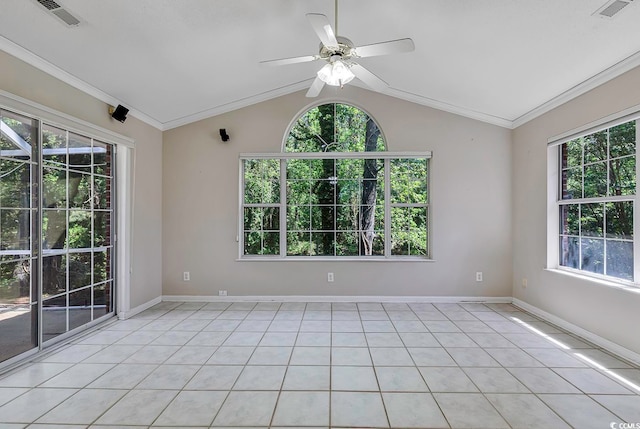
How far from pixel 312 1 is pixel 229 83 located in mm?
1640

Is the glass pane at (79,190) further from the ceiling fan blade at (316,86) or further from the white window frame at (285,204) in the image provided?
the ceiling fan blade at (316,86)

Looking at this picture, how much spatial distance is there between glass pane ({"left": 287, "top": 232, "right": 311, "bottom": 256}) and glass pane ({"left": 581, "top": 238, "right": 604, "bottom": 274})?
327cm

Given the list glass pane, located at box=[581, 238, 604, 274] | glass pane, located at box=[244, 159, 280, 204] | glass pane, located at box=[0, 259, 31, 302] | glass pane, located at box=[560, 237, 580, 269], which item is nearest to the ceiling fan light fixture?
glass pane, located at box=[244, 159, 280, 204]

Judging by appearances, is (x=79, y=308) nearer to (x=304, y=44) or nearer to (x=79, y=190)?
(x=79, y=190)

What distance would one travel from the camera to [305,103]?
14.5 ft

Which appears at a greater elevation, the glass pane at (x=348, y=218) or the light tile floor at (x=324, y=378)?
the glass pane at (x=348, y=218)

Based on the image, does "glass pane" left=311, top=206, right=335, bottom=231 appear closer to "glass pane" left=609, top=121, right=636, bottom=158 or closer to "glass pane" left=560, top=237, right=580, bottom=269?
"glass pane" left=560, top=237, right=580, bottom=269

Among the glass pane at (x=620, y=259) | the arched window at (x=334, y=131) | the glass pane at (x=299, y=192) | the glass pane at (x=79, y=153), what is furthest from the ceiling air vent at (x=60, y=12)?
the glass pane at (x=620, y=259)

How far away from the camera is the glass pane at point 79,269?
3.10 metres

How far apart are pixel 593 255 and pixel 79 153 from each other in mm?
5547

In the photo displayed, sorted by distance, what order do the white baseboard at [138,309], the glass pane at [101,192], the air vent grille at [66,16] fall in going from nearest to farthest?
the air vent grille at [66,16] → the glass pane at [101,192] → the white baseboard at [138,309]

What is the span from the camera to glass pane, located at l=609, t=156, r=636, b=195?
272cm

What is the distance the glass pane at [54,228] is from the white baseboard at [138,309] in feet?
3.84

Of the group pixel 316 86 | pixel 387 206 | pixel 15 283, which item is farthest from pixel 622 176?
pixel 15 283
